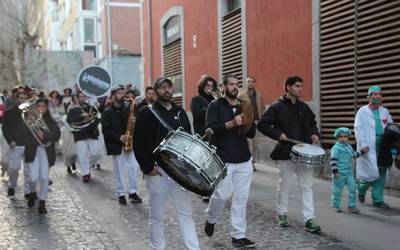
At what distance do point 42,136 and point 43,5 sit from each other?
2652 inches

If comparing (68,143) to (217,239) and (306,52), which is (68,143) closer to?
(306,52)

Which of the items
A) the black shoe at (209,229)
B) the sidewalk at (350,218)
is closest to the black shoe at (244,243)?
the black shoe at (209,229)

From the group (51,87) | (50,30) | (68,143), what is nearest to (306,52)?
(68,143)

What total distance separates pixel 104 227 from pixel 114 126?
2059 millimetres

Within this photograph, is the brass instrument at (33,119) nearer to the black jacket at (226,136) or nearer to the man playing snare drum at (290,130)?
the black jacket at (226,136)

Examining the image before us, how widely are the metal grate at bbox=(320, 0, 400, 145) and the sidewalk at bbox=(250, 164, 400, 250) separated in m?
1.47

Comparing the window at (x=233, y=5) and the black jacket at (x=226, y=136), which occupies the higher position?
the window at (x=233, y=5)

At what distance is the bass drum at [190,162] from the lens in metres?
4.61

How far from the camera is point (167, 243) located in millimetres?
6133

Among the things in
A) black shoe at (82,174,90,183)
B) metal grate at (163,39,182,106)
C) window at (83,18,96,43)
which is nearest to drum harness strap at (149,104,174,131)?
black shoe at (82,174,90,183)

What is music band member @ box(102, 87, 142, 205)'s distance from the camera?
8469 mm

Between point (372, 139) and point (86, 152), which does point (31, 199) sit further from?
point (372, 139)

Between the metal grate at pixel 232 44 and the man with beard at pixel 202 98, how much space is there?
5935 mm

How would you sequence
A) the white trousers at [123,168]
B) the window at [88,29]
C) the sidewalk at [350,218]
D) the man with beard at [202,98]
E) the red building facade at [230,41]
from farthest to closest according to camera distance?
the window at [88,29], the red building facade at [230,41], the white trousers at [123,168], the man with beard at [202,98], the sidewalk at [350,218]
